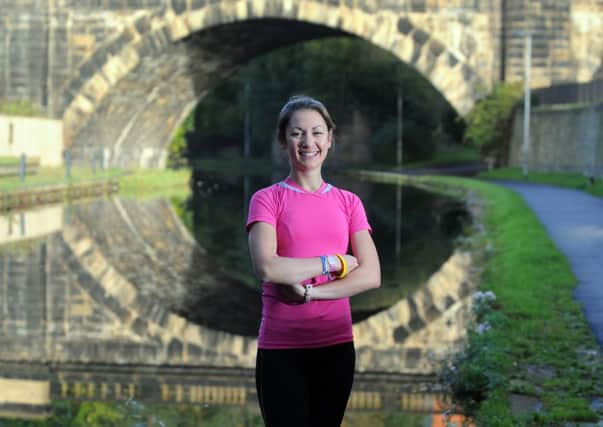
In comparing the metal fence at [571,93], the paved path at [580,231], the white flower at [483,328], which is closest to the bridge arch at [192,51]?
the metal fence at [571,93]

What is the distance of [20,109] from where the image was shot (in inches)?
1339

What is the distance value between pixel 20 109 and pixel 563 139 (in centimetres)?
1516

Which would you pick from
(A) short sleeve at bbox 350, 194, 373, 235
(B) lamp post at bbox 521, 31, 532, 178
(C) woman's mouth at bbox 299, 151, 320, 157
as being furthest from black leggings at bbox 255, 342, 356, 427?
(B) lamp post at bbox 521, 31, 532, 178

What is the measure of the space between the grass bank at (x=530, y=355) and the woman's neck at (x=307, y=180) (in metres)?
2.10

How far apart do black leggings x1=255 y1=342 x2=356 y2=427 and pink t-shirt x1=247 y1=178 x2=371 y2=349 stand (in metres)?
0.04

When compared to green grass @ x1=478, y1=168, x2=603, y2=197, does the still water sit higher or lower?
lower

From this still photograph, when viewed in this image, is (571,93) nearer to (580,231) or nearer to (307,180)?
(580,231)

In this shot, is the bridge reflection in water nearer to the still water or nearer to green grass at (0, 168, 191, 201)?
the still water

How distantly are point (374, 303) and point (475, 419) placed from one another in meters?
4.81

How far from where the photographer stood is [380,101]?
53.6 m

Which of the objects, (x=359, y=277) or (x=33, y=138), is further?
(x=33, y=138)

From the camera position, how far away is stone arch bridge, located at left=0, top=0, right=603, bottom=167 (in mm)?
32594

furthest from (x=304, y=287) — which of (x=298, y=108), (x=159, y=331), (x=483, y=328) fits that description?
(x=159, y=331)

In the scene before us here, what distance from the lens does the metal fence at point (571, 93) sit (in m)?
30.0
